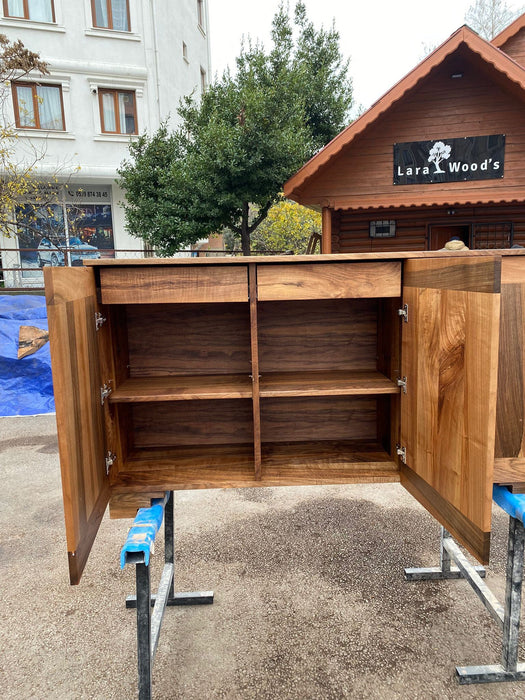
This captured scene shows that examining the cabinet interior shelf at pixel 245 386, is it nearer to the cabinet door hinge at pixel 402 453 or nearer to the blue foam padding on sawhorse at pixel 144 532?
the cabinet door hinge at pixel 402 453

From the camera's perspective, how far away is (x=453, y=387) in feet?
5.88

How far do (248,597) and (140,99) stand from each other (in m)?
15.3

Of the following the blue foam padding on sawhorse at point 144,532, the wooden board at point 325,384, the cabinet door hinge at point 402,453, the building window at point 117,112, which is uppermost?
the building window at point 117,112

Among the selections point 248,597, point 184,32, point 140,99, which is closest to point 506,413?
point 248,597

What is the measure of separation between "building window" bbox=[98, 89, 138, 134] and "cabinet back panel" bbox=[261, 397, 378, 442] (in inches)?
573

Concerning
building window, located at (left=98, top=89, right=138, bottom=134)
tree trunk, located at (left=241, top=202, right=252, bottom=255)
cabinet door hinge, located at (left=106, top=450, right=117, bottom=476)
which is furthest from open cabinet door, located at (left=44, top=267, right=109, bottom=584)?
building window, located at (left=98, top=89, right=138, bottom=134)

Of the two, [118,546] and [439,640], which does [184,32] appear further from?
[439,640]

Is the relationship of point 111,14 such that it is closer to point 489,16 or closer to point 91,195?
point 91,195

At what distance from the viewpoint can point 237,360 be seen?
2.88m

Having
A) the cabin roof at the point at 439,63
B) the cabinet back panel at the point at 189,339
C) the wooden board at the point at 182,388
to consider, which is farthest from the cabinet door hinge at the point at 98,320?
the cabin roof at the point at 439,63

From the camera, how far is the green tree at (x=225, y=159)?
1103cm

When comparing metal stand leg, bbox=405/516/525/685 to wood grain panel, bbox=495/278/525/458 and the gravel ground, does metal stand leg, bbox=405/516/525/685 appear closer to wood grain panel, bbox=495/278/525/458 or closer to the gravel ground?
the gravel ground

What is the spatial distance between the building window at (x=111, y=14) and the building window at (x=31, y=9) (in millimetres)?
1185

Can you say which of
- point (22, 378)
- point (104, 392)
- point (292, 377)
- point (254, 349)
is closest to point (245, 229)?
point (22, 378)
